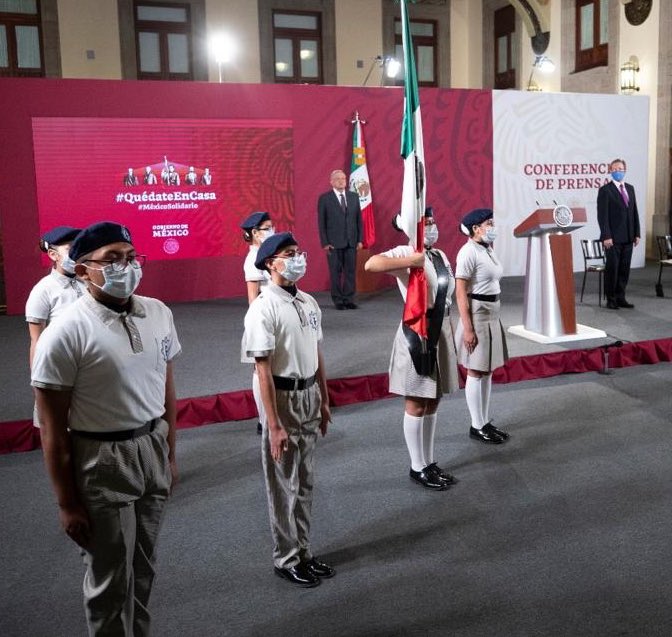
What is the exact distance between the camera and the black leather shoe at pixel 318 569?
2.82 metres

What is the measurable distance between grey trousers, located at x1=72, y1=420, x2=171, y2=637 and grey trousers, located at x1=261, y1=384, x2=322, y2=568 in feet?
2.40

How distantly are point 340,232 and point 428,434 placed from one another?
17.6 ft

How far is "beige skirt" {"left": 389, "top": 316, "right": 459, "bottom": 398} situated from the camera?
3552 mm

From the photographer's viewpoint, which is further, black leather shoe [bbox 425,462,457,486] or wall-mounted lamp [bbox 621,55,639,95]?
wall-mounted lamp [bbox 621,55,639,95]

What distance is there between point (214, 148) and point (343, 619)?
306 inches

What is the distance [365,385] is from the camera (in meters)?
5.28

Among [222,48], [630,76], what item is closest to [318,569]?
[630,76]

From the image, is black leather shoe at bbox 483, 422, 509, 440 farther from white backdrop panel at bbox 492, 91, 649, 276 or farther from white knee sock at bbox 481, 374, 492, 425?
white backdrop panel at bbox 492, 91, 649, 276

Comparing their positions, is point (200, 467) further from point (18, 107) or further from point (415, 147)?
point (18, 107)

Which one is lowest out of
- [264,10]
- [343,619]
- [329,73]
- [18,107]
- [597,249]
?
[343,619]

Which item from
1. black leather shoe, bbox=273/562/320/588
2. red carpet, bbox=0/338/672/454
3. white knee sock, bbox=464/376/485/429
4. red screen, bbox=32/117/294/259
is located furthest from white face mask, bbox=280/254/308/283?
red screen, bbox=32/117/294/259

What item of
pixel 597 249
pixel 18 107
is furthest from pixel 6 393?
pixel 597 249

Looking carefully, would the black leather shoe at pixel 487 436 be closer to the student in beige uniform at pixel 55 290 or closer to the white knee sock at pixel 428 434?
the white knee sock at pixel 428 434

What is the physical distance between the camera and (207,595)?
2721 millimetres
